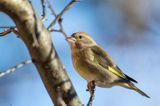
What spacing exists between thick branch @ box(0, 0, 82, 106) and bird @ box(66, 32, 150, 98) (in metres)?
2.68

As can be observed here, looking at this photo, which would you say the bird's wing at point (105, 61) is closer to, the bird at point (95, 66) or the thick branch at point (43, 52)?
the bird at point (95, 66)

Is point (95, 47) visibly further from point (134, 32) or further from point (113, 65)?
point (134, 32)

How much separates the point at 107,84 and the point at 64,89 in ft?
9.42

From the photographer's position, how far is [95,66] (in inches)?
211

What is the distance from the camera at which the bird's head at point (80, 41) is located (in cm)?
559

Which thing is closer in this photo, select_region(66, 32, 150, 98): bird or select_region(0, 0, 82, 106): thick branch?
select_region(0, 0, 82, 106): thick branch

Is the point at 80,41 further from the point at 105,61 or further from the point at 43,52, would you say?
the point at 43,52

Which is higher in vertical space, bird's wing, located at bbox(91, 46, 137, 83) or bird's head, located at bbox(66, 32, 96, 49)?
bird's head, located at bbox(66, 32, 96, 49)

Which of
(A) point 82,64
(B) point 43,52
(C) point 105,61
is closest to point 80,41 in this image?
(C) point 105,61

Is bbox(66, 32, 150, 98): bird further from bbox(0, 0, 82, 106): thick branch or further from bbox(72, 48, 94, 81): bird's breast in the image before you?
bbox(0, 0, 82, 106): thick branch

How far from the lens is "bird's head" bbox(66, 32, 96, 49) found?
18.3 ft

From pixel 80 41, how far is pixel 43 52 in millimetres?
3650

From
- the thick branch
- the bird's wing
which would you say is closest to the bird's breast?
the bird's wing

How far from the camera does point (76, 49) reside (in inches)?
216
